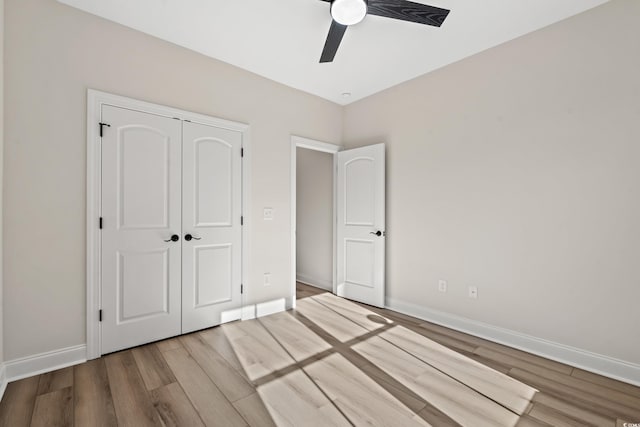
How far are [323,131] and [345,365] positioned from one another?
3002mm

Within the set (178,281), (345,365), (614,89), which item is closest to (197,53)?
(178,281)

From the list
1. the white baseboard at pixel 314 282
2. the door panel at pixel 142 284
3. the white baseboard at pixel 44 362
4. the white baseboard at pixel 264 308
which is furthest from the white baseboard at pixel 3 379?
the white baseboard at pixel 314 282

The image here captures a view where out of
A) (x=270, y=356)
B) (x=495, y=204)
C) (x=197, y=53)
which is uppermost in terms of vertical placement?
(x=197, y=53)

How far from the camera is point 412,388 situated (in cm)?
204

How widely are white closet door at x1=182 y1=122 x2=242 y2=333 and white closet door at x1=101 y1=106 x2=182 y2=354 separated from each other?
0.10 metres

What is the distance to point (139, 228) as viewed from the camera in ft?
8.63

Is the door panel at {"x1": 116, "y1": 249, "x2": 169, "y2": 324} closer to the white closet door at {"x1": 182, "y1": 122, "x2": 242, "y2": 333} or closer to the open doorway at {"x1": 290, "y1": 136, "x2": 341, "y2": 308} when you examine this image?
the white closet door at {"x1": 182, "y1": 122, "x2": 242, "y2": 333}

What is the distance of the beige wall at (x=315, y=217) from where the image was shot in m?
4.62

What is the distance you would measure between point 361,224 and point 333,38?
2.32 m

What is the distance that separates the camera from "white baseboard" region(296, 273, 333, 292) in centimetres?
459

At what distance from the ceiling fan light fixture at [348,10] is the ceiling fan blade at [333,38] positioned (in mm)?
50

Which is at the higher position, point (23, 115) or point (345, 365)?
point (23, 115)

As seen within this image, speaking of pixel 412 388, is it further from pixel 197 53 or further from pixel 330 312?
pixel 197 53

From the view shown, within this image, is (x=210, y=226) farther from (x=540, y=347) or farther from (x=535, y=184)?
(x=540, y=347)
